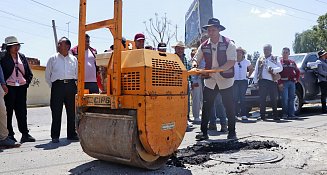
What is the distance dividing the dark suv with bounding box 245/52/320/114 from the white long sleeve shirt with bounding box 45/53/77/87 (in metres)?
5.14

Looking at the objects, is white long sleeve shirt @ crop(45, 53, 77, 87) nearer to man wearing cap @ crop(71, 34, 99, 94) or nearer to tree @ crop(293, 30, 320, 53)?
man wearing cap @ crop(71, 34, 99, 94)

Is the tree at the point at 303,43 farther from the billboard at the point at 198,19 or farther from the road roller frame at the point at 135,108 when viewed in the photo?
the road roller frame at the point at 135,108

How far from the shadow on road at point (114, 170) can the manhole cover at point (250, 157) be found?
0.73m

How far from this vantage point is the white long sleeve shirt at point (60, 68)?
6156mm

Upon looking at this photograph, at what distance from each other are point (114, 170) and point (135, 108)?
0.82 m

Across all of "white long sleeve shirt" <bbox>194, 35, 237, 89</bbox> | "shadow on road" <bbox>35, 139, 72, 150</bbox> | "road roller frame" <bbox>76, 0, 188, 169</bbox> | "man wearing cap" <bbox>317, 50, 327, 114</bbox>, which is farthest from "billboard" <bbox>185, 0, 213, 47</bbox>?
"road roller frame" <bbox>76, 0, 188, 169</bbox>

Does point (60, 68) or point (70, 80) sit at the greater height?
point (60, 68)

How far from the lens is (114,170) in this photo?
400cm

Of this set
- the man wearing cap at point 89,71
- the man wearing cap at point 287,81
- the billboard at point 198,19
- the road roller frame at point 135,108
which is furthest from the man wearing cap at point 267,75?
the billboard at point 198,19

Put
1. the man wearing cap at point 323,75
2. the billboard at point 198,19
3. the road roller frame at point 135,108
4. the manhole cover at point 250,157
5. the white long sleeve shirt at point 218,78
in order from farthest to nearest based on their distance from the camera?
the billboard at point 198,19 < the man wearing cap at point 323,75 < the white long sleeve shirt at point 218,78 < the manhole cover at point 250,157 < the road roller frame at point 135,108

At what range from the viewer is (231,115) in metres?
5.99

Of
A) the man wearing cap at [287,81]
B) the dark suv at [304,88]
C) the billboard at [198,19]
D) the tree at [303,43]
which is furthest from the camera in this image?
the tree at [303,43]

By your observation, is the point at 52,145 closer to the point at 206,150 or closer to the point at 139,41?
the point at 139,41

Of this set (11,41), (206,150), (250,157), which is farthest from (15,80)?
(250,157)
